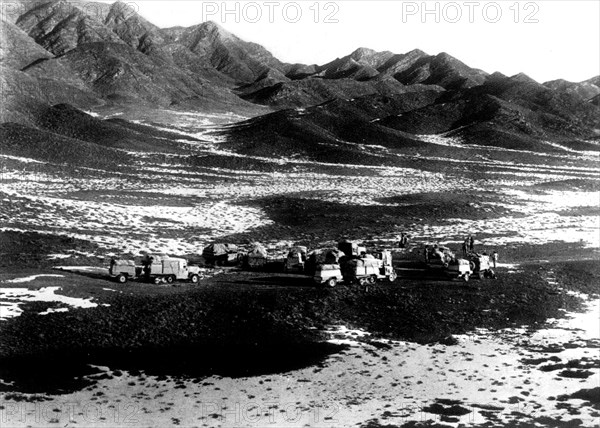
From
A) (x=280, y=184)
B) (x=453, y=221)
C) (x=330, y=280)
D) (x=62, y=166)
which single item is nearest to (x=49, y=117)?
(x=62, y=166)

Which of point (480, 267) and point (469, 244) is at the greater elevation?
point (469, 244)

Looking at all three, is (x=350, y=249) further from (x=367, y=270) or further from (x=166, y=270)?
(x=166, y=270)

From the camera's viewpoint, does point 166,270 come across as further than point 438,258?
No

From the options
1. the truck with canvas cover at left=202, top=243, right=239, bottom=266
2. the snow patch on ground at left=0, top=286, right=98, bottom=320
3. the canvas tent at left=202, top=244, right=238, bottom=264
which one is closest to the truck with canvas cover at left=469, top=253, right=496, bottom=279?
the truck with canvas cover at left=202, top=243, right=239, bottom=266

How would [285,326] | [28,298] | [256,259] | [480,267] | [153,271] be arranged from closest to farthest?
[285,326] < [28,298] < [153,271] < [480,267] < [256,259]

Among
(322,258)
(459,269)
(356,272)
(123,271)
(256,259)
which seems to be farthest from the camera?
(256,259)

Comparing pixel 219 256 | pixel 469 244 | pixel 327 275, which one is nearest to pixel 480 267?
pixel 469 244

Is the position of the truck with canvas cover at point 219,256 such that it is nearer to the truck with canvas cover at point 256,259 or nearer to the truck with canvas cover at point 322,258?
the truck with canvas cover at point 256,259
